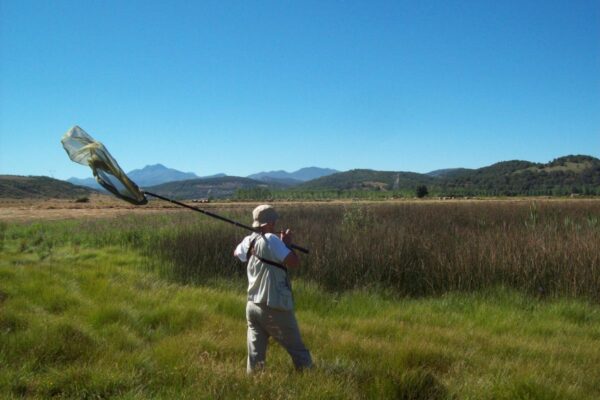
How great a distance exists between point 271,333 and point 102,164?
188 centimetres

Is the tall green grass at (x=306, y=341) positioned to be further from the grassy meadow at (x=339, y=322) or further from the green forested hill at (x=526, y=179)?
the green forested hill at (x=526, y=179)

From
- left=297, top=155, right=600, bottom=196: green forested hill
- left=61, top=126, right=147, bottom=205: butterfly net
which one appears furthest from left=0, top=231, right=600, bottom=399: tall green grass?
left=297, top=155, right=600, bottom=196: green forested hill

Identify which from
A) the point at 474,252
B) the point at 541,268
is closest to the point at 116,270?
the point at 474,252

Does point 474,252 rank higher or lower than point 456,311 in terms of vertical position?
higher

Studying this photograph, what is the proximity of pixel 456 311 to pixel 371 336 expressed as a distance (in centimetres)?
222

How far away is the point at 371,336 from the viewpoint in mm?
5621

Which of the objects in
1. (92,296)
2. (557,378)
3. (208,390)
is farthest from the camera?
(92,296)

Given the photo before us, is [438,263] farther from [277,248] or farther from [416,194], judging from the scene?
[416,194]

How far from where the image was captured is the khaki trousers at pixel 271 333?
4078mm

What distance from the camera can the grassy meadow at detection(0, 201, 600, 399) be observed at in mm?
3986

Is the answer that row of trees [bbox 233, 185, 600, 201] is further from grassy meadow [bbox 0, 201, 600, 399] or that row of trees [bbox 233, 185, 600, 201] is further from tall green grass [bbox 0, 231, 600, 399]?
tall green grass [bbox 0, 231, 600, 399]

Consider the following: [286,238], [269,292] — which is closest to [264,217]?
[286,238]

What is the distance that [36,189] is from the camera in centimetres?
10325

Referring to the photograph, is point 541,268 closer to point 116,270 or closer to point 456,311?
point 456,311
